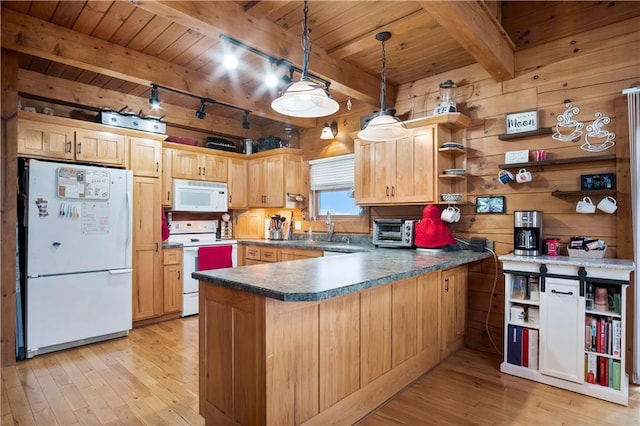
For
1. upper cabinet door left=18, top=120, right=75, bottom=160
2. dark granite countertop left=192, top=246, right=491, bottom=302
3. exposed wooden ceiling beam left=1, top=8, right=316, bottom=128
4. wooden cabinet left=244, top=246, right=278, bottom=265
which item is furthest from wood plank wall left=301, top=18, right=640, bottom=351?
upper cabinet door left=18, top=120, right=75, bottom=160

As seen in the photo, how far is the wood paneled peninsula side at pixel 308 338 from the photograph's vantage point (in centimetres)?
169

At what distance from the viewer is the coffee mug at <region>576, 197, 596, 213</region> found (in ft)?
8.86

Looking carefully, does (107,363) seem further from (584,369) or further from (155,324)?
(584,369)

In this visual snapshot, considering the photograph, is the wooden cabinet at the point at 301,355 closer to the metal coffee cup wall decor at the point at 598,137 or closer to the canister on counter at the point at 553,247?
the canister on counter at the point at 553,247

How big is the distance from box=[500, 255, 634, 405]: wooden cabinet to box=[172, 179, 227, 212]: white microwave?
3.72 meters

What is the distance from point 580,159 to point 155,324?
456cm

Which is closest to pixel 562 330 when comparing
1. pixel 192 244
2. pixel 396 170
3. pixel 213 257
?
pixel 396 170

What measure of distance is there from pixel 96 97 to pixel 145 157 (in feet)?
2.86

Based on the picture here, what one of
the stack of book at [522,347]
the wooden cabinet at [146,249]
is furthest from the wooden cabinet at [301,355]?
the wooden cabinet at [146,249]

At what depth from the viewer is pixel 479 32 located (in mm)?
2451

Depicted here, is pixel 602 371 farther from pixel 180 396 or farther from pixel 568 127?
pixel 180 396

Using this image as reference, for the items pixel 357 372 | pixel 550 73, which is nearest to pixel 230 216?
pixel 357 372

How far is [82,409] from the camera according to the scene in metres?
2.28

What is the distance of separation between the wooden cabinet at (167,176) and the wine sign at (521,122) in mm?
3872
